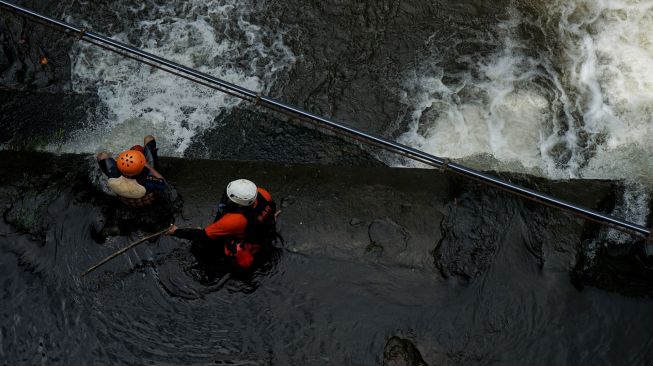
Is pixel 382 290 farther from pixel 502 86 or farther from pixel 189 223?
pixel 502 86

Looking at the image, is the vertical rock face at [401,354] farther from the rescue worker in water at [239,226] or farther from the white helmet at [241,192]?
the white helmet at [241,192]

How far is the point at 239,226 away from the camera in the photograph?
4.26m

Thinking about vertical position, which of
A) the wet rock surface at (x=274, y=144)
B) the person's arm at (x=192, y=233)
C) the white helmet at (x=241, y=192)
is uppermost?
the wet rock surface at (x=274, y=144)

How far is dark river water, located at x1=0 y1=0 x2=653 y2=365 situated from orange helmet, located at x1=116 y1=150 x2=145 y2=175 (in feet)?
2.00

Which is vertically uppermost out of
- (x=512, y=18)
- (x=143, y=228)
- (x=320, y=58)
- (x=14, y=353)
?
(x=512, y=18)

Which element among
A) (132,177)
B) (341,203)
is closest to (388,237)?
(341,203)

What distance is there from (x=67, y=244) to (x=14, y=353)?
0.95m

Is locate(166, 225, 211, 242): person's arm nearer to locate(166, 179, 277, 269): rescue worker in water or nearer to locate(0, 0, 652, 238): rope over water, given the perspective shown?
locate(166, 179, 277, 269): rescue worker in water

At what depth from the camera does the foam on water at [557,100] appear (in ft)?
21.0

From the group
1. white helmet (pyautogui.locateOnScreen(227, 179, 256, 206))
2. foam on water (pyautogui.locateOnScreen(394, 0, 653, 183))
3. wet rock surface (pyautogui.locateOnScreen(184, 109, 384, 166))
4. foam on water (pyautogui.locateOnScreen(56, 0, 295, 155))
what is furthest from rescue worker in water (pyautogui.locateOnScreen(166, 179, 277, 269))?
foam on water (pyautogui.locateOnScreen(394, 0, 653, 183))

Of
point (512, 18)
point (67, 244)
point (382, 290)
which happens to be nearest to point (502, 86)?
point (512, 18)

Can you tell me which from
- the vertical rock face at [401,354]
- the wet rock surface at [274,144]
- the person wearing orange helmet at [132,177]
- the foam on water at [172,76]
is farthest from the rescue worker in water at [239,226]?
the foam on water at [172,76]

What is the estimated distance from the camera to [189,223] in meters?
4.99

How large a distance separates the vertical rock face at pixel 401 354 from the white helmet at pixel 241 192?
1639mm
